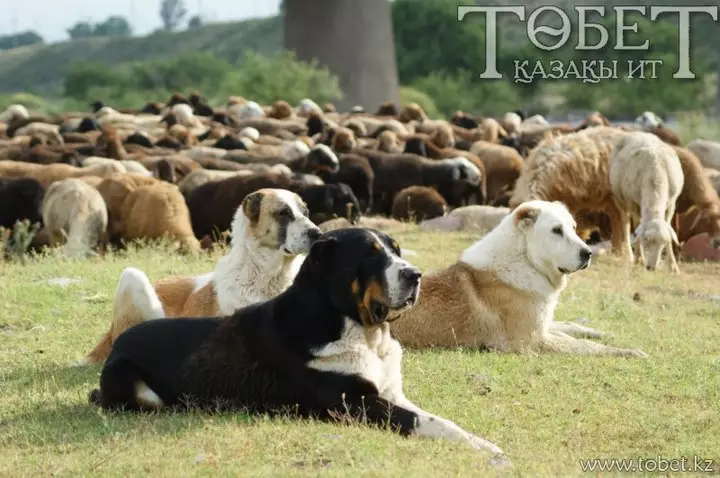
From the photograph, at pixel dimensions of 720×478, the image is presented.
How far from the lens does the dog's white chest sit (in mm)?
7250

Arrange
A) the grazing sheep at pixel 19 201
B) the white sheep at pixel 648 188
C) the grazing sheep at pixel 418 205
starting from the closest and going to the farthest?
1. the white sheep at pixel 648 188
2. the grazing sheep at pixel 19 201
3. the grazing sheep at pixel 418 205

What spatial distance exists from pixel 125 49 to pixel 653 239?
117 metres

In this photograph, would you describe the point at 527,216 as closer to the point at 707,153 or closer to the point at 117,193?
the point at 117,193

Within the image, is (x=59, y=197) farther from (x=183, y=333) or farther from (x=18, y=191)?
(x=183, y=333)

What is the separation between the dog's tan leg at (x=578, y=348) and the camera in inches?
405

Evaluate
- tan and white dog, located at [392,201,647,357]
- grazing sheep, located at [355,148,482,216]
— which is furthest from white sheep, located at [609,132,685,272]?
grazing sheep, located at [355,148,482,216]

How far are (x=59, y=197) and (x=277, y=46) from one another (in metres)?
102

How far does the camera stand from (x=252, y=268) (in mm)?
9297

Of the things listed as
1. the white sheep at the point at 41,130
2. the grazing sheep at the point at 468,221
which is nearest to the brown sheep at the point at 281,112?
the white sheep at the point at 41,130

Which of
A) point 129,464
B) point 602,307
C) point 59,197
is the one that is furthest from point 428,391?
point 59,197

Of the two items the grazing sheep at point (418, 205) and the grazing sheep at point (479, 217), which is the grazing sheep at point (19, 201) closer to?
the grazing sheep at point (418, 205)

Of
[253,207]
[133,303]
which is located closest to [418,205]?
[253,207]

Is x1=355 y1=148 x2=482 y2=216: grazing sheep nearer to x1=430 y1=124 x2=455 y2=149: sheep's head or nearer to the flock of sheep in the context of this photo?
the flock of sheep

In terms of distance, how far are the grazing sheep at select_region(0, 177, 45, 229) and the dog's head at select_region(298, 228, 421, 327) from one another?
11.9m
